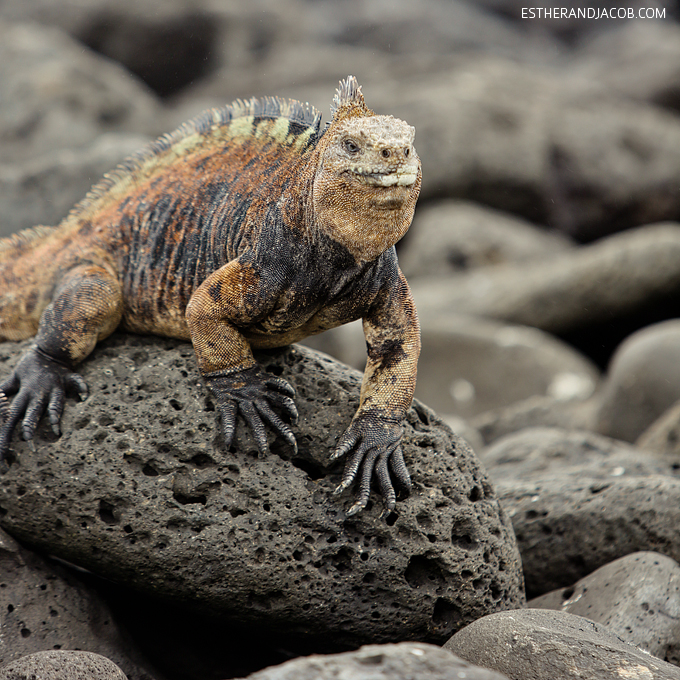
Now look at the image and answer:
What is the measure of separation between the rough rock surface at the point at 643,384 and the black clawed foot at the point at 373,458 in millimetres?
5160

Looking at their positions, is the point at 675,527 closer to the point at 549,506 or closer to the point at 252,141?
the point at 549,506

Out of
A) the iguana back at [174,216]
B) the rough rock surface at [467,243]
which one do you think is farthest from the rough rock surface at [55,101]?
the iguana back at [174,216]

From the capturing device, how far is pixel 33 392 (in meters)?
4.38

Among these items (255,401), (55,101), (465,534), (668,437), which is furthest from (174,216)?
(55,101)

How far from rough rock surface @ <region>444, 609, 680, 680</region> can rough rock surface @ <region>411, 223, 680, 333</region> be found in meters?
7.82

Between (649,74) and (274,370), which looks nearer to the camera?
(274,370)

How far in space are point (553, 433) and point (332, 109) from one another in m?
4.42

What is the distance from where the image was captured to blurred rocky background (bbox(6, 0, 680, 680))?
4.63 m

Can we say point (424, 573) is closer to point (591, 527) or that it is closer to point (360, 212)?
point (591, 527)

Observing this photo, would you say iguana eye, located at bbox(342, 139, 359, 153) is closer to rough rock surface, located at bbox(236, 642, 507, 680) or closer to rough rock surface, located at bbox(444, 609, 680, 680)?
rough rock surface, located at bbox(236, 642, 507, 680)

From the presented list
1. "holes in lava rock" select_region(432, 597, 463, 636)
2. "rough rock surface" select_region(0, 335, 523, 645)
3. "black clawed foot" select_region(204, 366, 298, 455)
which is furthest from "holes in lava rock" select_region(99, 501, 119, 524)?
"holes in lava rock" select_region(432, 597, 463, 636)

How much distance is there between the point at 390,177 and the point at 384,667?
1.93 meters

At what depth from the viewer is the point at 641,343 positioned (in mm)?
8789

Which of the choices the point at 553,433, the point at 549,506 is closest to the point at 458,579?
the point at 549,506
